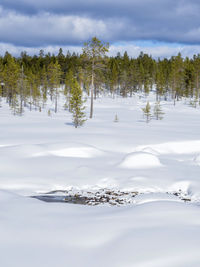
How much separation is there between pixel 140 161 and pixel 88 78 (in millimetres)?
21072

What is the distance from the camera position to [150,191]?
31.9 feet

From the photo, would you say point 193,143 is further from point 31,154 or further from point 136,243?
→ point 136,243

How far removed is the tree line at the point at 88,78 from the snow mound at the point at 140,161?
1324cm

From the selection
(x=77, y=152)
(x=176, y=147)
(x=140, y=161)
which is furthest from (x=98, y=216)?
(x=176, y=147)

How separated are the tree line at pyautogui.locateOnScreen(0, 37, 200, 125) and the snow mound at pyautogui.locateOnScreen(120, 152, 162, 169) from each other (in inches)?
521

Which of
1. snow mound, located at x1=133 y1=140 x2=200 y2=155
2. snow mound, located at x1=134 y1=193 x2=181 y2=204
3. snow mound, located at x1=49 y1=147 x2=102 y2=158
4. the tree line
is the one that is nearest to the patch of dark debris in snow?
snow mound, located at x1=134 y1=193 x2=181 y2=204

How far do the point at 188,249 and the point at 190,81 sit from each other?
65.8 metres

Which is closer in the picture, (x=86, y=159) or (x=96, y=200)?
(x=96, y=200)

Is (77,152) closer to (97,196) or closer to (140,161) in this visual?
(140,161)

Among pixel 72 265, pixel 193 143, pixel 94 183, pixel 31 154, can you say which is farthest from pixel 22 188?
pixel 193 143

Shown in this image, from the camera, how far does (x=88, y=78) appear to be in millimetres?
31328

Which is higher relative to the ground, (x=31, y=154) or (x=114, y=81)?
(x=114, y=81)

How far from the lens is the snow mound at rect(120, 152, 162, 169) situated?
481 inches

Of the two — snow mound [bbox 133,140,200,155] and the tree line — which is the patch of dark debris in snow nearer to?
snow mound [bbox 133,140,200,155]
